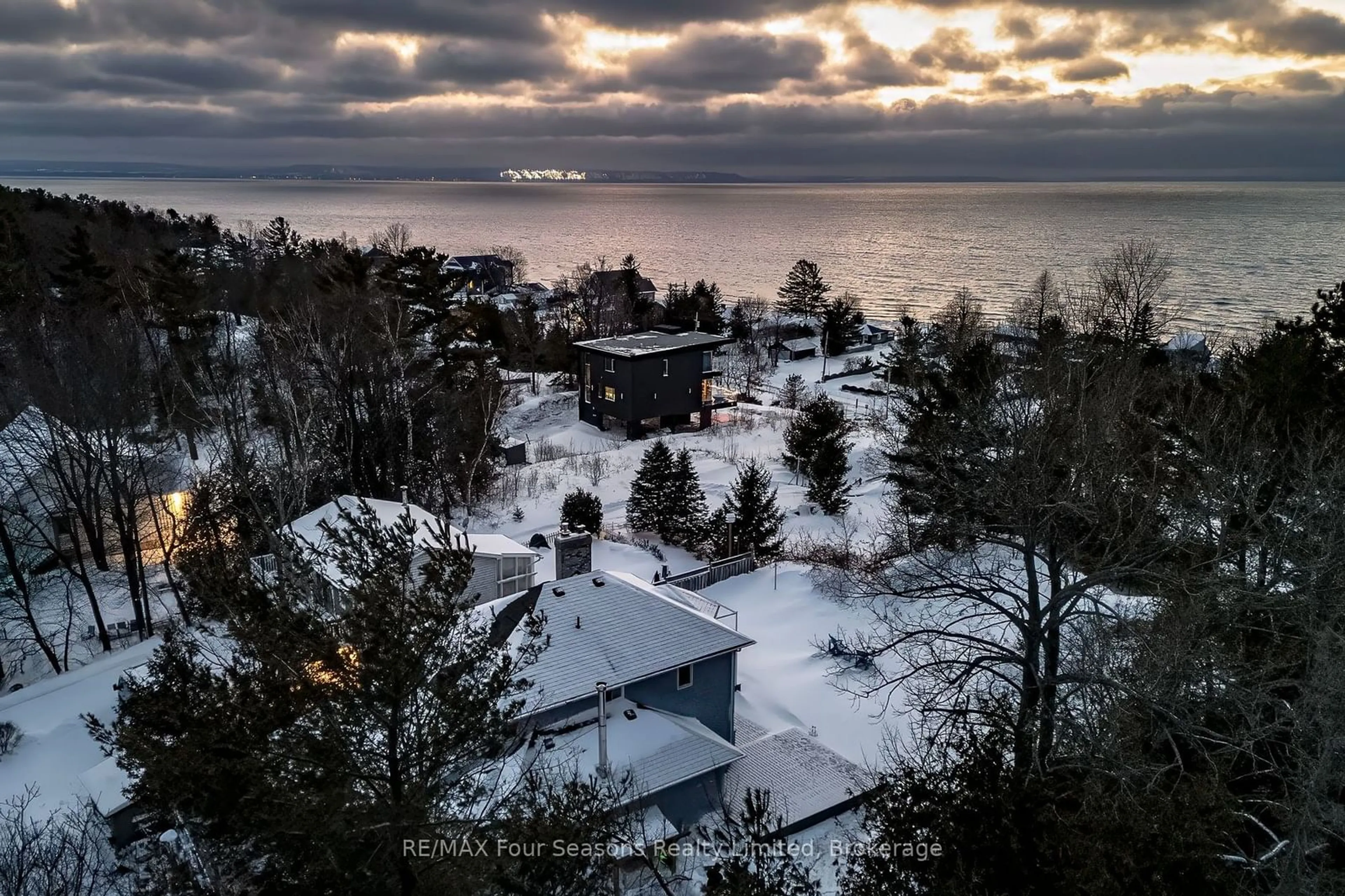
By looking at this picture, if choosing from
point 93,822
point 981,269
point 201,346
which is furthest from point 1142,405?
point 981,269

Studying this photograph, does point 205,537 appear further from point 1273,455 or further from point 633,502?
point 1273,455

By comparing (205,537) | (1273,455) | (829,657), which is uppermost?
(1273,455)

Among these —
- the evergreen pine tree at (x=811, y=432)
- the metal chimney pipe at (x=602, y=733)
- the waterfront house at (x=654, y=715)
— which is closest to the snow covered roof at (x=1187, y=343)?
the evergreen pine tree at (x=811, y=432)

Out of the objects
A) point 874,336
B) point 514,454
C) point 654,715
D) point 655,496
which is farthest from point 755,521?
point 874,336

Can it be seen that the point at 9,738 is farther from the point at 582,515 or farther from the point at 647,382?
the point at 647,382

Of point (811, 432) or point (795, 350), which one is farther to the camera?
point (795, 350)

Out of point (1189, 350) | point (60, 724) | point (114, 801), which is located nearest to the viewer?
point (114, 801)
